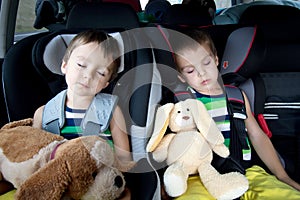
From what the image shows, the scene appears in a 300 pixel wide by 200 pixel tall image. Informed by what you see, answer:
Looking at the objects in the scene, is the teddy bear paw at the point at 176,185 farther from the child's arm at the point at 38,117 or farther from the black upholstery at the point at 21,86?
the black upholstery at the point at 21,86

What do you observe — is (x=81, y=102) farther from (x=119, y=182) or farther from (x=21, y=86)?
(x=119, y=182)

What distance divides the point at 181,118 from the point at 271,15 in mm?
1095

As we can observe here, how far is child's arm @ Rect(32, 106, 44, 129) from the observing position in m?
1.38

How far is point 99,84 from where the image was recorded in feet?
4.39

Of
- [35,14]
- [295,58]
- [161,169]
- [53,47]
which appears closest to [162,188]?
[161,169]

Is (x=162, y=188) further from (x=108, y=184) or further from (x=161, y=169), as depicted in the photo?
(x=108, y=184)

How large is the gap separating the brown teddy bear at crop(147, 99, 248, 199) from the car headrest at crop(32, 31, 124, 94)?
37 cm

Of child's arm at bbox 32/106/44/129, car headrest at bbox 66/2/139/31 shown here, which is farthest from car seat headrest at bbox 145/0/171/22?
child's arm at bbox 32/106/44/129

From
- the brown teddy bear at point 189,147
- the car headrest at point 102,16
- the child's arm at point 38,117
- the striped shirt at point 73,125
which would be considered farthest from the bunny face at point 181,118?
the car headrest at point 102,16

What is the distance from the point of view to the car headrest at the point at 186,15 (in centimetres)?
235

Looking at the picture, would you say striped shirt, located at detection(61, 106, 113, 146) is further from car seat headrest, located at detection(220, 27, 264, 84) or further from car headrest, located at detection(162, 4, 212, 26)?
car headrest, located at detection(162, 4, 212, 26)

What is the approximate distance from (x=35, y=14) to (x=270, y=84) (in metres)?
2.13

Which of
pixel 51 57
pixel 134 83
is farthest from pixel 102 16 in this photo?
pixel 134 83

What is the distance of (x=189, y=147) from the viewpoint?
4.07 feet
